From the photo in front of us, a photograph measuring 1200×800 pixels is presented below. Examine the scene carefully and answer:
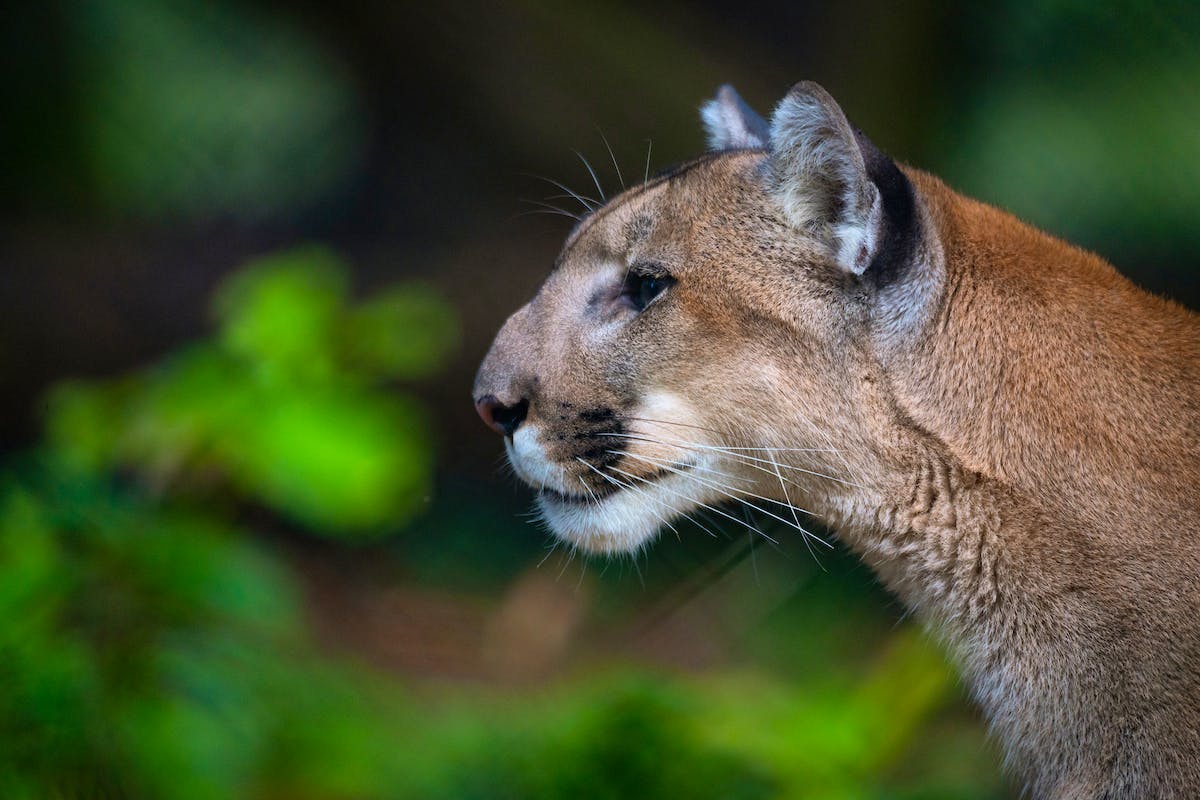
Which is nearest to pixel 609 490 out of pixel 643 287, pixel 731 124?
pixel 643 287

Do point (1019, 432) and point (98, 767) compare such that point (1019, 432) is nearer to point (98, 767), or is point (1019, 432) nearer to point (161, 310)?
point (98, 767)

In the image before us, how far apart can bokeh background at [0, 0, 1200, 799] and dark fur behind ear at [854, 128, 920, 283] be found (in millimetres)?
944

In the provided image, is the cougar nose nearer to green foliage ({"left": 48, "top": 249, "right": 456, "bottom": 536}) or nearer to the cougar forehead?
the cougar forehead

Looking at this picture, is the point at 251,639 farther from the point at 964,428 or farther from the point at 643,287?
the point at 964,428

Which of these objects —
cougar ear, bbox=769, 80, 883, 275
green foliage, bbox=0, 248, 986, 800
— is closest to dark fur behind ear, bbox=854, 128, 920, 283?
cougar ear, bbox=769, 80, 883, 275

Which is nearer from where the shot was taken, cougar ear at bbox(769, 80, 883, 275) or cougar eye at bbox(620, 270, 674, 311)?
cougar ear at bbox(769, 80, 883, 275)

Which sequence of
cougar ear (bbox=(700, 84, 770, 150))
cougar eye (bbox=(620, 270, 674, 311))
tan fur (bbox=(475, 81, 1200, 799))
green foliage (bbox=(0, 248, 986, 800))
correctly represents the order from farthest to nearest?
1. cougar ear (bbox=(700, 84, 770, 150))
2. cougar eye (bbox=(620, 270, 674, 311))
3. tan fur (bbox=(475, 81, 1200, 799))
4. green foliage (bbox=(0, 248, 986, 800))

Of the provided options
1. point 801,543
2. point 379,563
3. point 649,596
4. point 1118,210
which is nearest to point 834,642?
point 801,543

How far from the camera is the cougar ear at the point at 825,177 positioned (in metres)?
2.56

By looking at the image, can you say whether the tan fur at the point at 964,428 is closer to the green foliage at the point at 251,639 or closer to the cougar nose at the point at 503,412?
the cougar nose at the point at 503,412

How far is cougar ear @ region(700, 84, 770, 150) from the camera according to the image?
3.46 meters

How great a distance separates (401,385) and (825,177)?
4.62 metres

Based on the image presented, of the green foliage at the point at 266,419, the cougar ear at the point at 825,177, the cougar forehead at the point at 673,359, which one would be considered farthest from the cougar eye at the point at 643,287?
the green foliage at the point at 266,419

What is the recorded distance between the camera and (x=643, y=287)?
2.93 meters
